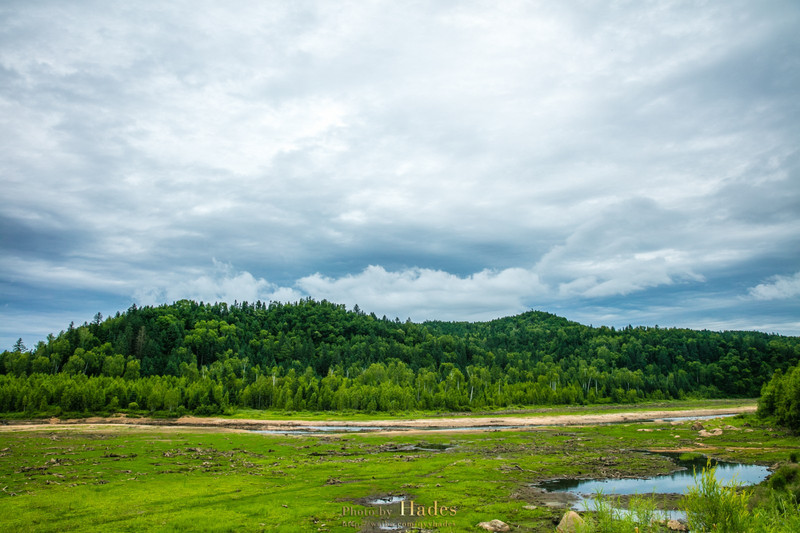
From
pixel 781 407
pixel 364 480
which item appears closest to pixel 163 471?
pixel 364 480

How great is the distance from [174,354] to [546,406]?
517ft

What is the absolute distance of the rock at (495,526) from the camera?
26.0 meters

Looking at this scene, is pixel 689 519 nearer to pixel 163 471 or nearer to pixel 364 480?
pixel 364 480

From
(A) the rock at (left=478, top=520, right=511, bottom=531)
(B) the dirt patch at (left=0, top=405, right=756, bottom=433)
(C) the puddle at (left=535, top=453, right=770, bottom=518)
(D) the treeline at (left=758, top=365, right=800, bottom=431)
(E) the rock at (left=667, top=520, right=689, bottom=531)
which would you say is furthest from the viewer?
(B) the dirt patch at (left=0, top=405, right=756, bottom=433)

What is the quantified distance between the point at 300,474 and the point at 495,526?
24.2 m

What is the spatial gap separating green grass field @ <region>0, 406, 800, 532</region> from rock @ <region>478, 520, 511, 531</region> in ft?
2.72

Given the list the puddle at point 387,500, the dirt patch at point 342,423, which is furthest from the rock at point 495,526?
the dirt patch at point 342,423

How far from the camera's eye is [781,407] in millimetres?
71750

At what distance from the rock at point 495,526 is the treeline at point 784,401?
64733 millimetres

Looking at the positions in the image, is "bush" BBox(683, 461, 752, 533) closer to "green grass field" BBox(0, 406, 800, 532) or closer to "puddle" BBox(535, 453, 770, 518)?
"green grass field" BBox(0, 406, 800, 532)

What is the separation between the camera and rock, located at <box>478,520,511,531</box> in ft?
85.3

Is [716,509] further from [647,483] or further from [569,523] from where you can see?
[647,483]

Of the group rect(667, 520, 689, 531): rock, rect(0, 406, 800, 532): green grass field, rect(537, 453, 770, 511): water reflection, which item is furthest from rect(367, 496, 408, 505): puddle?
rect(667, 520, 689, 531): rock

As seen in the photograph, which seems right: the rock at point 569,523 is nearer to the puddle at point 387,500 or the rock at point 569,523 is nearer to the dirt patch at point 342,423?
the puddle at point 387,500
